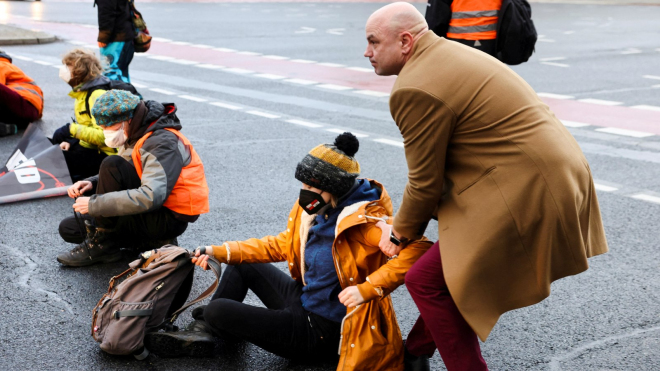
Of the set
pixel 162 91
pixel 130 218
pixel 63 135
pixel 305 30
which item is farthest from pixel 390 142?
pixel 305 30

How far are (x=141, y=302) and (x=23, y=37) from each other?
13519mm

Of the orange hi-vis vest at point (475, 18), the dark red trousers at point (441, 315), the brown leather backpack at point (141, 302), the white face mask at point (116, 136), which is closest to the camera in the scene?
the dark red trousers at point (441, 315)

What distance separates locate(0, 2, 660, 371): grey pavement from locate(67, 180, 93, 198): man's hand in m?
0.50

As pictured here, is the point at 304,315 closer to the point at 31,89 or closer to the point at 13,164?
the point at 13,164

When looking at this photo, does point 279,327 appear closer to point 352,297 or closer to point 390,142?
point 352,297

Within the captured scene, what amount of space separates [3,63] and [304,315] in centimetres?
651

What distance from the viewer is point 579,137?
879cm

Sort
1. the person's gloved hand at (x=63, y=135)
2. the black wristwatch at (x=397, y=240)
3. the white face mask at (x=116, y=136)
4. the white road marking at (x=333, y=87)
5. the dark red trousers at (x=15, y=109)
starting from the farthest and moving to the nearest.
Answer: the white road marking at (x=333, y=87)
the dark red trousers at (x=15, y=109)
the person's gloved hand at (x=63, y=135)
the white face mask at (x=116, y=136)
the black wristwatch at (x=397, y=240)

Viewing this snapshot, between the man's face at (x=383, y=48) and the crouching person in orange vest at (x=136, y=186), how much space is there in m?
1.95

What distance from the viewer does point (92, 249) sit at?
4.84 meters

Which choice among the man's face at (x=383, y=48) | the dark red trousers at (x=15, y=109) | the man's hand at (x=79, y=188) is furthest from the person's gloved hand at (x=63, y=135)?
the man's face at (x=383, y=48)

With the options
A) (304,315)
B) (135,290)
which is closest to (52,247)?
(135,290)

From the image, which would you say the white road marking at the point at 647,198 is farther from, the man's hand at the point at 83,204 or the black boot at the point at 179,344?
the man's hand at the point at 83,204

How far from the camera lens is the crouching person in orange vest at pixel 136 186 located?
174 inches
